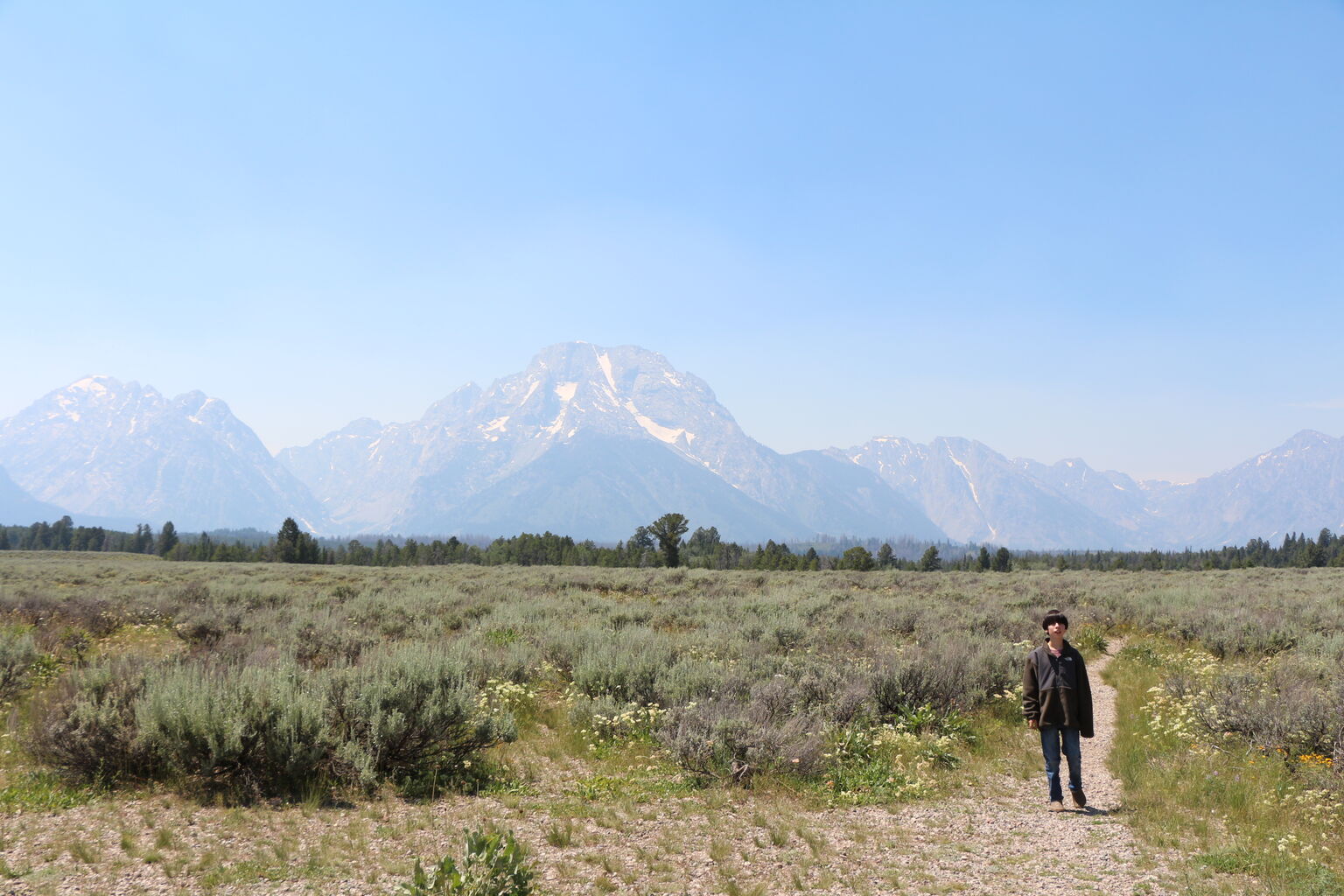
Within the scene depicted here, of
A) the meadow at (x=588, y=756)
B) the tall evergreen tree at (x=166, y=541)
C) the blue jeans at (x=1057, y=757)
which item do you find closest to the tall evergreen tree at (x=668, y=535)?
the meadow at (x=588, y=756)

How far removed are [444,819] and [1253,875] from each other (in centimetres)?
731

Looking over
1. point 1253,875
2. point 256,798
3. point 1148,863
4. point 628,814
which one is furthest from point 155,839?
point 1253,875

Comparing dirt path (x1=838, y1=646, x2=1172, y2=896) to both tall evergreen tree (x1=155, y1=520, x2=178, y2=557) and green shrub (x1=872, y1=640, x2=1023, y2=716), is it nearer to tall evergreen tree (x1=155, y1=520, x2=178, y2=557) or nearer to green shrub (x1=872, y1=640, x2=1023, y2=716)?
green shrub (x1=872, y1=640, x2=1023, y2=716)

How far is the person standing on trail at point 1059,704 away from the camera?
7.68 meters

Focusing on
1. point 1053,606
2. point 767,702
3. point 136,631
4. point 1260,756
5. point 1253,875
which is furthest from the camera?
point 1053,606

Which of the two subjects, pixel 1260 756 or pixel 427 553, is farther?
pixel 427 553

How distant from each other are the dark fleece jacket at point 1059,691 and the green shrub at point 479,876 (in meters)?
6.24

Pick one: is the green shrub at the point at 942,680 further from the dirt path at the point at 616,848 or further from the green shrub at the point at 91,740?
the green shrub at the point at 91,740

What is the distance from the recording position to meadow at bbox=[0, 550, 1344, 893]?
18.8ft

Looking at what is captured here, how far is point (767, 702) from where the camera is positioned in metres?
9.80

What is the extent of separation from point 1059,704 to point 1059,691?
0.15 meters

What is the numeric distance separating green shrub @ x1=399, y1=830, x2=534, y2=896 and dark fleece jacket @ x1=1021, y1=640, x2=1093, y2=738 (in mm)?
6244

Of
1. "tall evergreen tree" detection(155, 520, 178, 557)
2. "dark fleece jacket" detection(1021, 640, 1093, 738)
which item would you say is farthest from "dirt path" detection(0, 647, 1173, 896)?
"tall evergreen tree" detection(155, 520, 178, 557)

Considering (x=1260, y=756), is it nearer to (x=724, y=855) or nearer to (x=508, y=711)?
(x=724, y=855)
